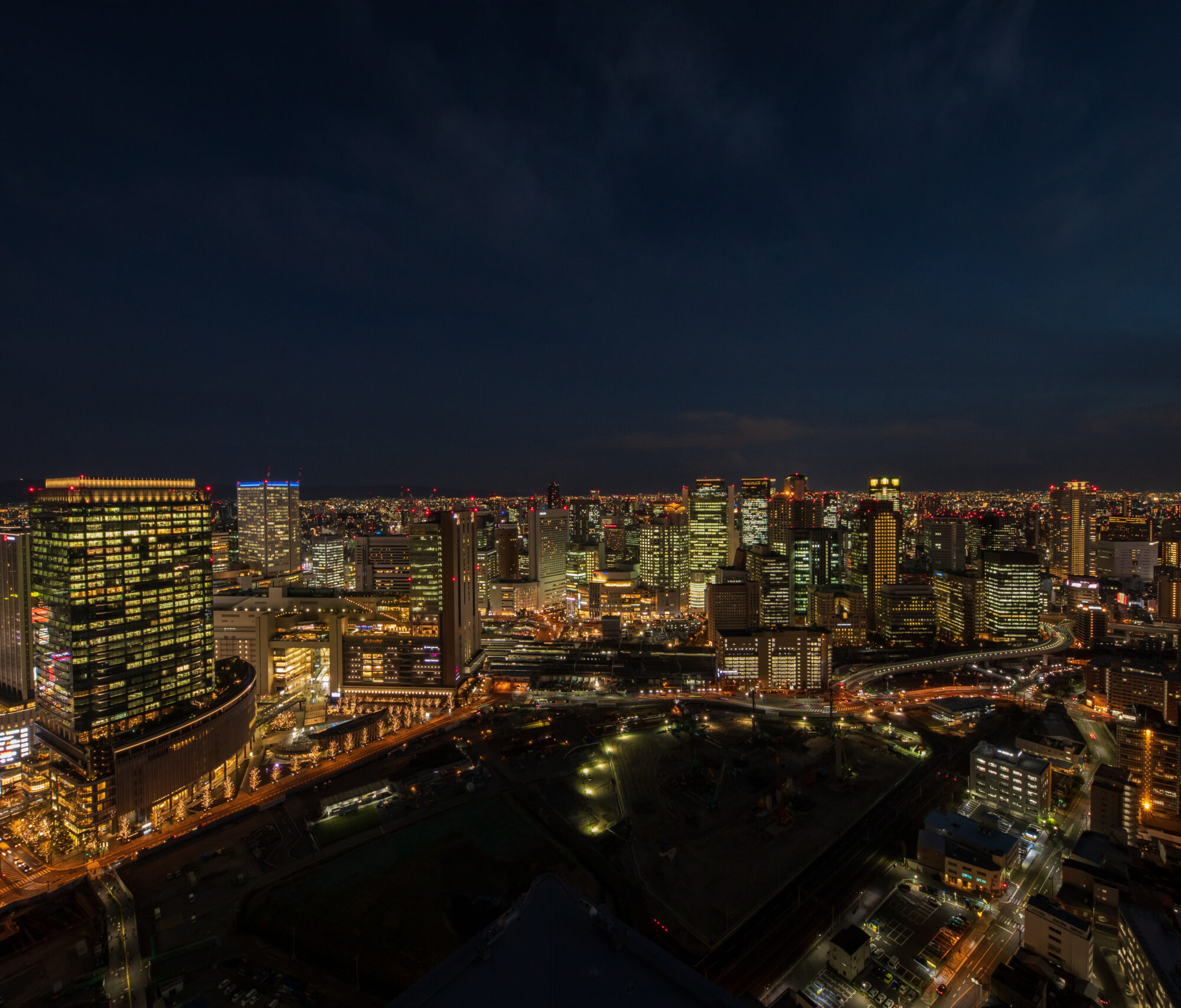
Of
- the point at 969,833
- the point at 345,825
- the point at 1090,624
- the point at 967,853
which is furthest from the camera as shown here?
the point at 1090,624

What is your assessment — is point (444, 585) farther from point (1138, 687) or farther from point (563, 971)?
point (1138, 687)

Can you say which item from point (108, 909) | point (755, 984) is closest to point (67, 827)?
point (108, 909)

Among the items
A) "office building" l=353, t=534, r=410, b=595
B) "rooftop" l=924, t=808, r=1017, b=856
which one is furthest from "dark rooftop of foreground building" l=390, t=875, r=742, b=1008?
"office building" l=353, t=534, r=410, b=595

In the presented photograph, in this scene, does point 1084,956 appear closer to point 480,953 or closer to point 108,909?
point 480,953

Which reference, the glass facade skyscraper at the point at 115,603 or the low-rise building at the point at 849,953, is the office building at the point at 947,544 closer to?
the low-rise building at the point at 849,953

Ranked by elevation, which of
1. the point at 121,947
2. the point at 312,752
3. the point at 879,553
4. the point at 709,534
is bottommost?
the point at 121,947

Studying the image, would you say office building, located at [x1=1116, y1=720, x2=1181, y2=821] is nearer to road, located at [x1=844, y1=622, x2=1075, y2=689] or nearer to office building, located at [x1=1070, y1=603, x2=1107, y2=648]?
A: road, located at [x1=844, y1=622, x2=1075, y2=689]

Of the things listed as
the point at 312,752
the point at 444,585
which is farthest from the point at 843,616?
the point at 312,752
